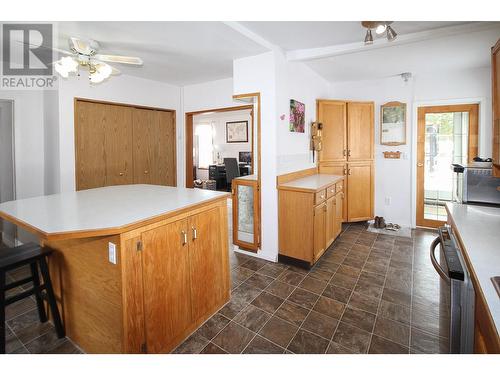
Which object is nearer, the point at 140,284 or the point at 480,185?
the point at 140,284

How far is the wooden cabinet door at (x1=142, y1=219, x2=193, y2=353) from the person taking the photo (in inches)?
61.3

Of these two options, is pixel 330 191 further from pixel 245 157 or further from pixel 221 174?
pixel 245 157

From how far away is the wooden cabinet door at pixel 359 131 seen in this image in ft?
13.9

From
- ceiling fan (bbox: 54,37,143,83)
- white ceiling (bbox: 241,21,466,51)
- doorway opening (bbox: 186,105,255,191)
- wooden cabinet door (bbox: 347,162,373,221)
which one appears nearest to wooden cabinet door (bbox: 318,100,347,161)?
wooden cabinet door (bbox: 347,162,373,221)

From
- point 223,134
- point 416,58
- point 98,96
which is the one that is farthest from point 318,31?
point 223,134

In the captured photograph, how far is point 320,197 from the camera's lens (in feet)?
9.71

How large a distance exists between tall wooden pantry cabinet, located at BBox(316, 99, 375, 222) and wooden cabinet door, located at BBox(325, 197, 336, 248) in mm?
1036

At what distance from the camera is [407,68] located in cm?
382

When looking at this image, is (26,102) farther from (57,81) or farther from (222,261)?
(222,261)

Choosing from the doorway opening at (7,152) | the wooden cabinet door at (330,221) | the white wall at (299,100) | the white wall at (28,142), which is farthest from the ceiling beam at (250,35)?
the doorway opening at (7,152)

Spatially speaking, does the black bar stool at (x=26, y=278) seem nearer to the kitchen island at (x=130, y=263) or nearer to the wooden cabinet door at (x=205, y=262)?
the kitchen island at (x=130, y=263)

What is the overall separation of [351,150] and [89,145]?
12.2 ft

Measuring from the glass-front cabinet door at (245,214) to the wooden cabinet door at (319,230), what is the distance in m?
0.69

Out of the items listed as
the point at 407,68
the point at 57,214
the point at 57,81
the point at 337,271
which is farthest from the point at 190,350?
the point at 407,68
